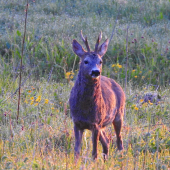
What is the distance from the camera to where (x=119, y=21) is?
13.0 meters

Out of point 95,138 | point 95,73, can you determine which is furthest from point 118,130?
point 95,73

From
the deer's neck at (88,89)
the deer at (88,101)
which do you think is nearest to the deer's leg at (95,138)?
the deer at (88,101)

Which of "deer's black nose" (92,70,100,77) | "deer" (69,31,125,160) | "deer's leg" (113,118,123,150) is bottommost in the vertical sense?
"deer's leg" (113,118,123,150)

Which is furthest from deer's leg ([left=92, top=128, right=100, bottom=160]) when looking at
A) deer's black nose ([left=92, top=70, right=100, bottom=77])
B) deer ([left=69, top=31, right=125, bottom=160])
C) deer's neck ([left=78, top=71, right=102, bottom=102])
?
deer's black nose ([left=92, top=70, right=100, bottom=77])

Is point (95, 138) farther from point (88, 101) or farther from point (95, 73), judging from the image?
point (95, 73)

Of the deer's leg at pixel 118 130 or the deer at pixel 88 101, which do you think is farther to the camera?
the deer's leg at pixel 118 130

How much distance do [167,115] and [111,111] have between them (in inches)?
72.7

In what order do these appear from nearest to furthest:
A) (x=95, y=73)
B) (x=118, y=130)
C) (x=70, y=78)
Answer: (x=95, y=73)
(x=118, y=130)
(x=70, y=78)

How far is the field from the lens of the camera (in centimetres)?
418

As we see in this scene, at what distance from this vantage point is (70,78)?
8.14 m

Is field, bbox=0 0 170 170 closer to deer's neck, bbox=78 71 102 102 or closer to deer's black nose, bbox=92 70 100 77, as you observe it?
deer's neck, bbox=78 71 102 102

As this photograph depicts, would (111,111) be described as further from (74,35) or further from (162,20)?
(162,20)

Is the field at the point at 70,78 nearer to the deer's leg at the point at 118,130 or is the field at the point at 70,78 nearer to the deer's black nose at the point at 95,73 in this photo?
the deer's leg at the point at 118,130

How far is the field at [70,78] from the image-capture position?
13.7 ft
